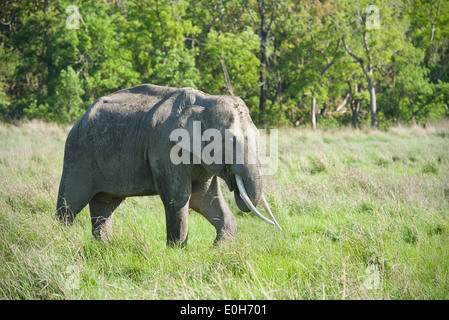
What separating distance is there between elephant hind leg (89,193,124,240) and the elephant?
12mm

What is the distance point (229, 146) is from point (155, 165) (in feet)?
2.97

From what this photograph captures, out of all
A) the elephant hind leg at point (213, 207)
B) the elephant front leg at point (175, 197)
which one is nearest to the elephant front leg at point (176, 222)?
the elephant front leg at point (175, 197)

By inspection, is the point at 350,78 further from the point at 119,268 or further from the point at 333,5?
the point at 119,268

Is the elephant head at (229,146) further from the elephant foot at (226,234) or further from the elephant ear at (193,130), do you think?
the elephant foot at (226,234)

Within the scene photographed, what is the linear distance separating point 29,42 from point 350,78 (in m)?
22.4

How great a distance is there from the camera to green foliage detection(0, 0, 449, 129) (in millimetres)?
26969

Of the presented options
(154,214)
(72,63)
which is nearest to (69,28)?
(72,63)

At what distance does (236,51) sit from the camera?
27797 mm

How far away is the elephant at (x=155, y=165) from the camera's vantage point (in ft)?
16.7

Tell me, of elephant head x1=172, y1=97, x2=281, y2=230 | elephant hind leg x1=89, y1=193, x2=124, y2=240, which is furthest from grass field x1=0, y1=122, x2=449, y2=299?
elephant head x1=172, y1=97, x2=281, y2=230

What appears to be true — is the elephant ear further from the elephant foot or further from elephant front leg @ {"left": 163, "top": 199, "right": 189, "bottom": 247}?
the elephant foot

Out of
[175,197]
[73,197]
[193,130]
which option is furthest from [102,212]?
[193,130]

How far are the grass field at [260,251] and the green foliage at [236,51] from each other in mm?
19377

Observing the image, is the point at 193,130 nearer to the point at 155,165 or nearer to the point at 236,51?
the point at 155,165
